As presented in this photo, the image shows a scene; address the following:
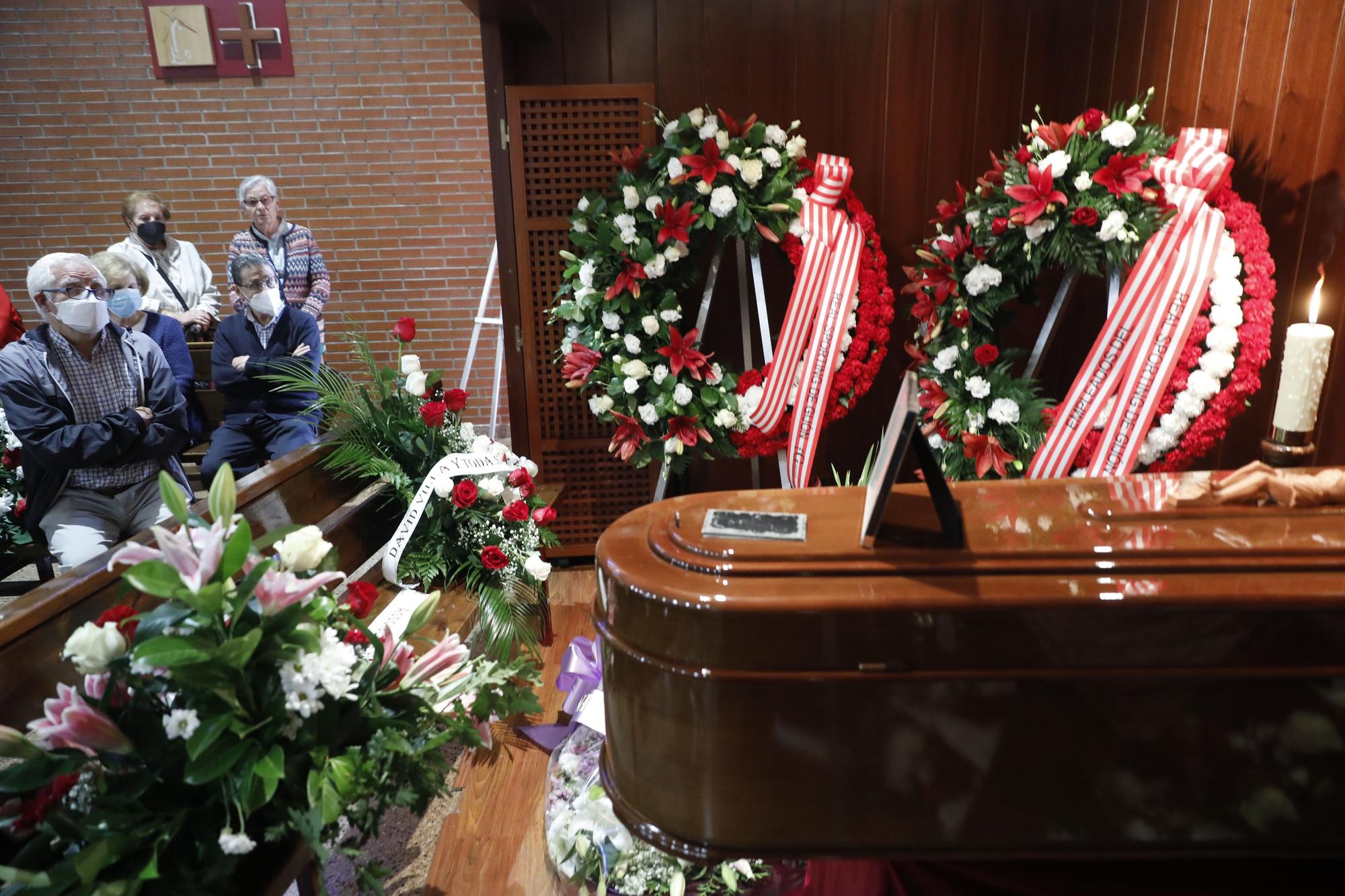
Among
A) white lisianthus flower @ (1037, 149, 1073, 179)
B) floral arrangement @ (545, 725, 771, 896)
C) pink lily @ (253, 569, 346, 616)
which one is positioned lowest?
floral arrangement @ (545, 725, 771, 896)

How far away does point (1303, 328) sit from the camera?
140cm

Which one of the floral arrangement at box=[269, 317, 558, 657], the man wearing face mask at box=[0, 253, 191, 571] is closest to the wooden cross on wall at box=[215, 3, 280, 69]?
the man wearing face mask at box=[0, 253, 191, 571]

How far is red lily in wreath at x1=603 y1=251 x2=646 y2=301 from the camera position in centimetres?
293

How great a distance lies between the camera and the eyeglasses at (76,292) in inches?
99.4

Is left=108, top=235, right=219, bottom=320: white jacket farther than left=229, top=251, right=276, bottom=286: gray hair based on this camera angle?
Yes

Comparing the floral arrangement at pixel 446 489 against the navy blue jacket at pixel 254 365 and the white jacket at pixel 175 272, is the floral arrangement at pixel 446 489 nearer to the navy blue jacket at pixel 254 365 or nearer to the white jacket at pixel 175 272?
the navy blue jacket at pixel 254 365

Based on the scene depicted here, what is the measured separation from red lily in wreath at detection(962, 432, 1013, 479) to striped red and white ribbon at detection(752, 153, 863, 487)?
571 millimetres

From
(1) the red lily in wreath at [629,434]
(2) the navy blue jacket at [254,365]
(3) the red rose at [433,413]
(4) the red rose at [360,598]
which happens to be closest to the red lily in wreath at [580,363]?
(1) the red lily in wreath at [629,434]

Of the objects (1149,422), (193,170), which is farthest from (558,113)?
(193,170)

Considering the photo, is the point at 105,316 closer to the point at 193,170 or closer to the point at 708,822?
the point at 708,822

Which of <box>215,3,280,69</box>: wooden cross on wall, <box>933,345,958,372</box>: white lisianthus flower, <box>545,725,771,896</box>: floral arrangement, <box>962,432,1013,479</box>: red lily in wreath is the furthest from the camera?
<box>215,3,280,69</box>: wooden cross on wall

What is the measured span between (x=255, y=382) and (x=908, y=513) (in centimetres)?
279

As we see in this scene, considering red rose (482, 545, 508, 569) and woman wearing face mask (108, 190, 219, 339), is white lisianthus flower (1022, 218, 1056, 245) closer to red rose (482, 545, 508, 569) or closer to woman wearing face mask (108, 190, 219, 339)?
red rose (482, 545, 508, 569)

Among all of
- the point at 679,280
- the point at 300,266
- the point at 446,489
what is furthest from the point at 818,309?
the point at 300,266
